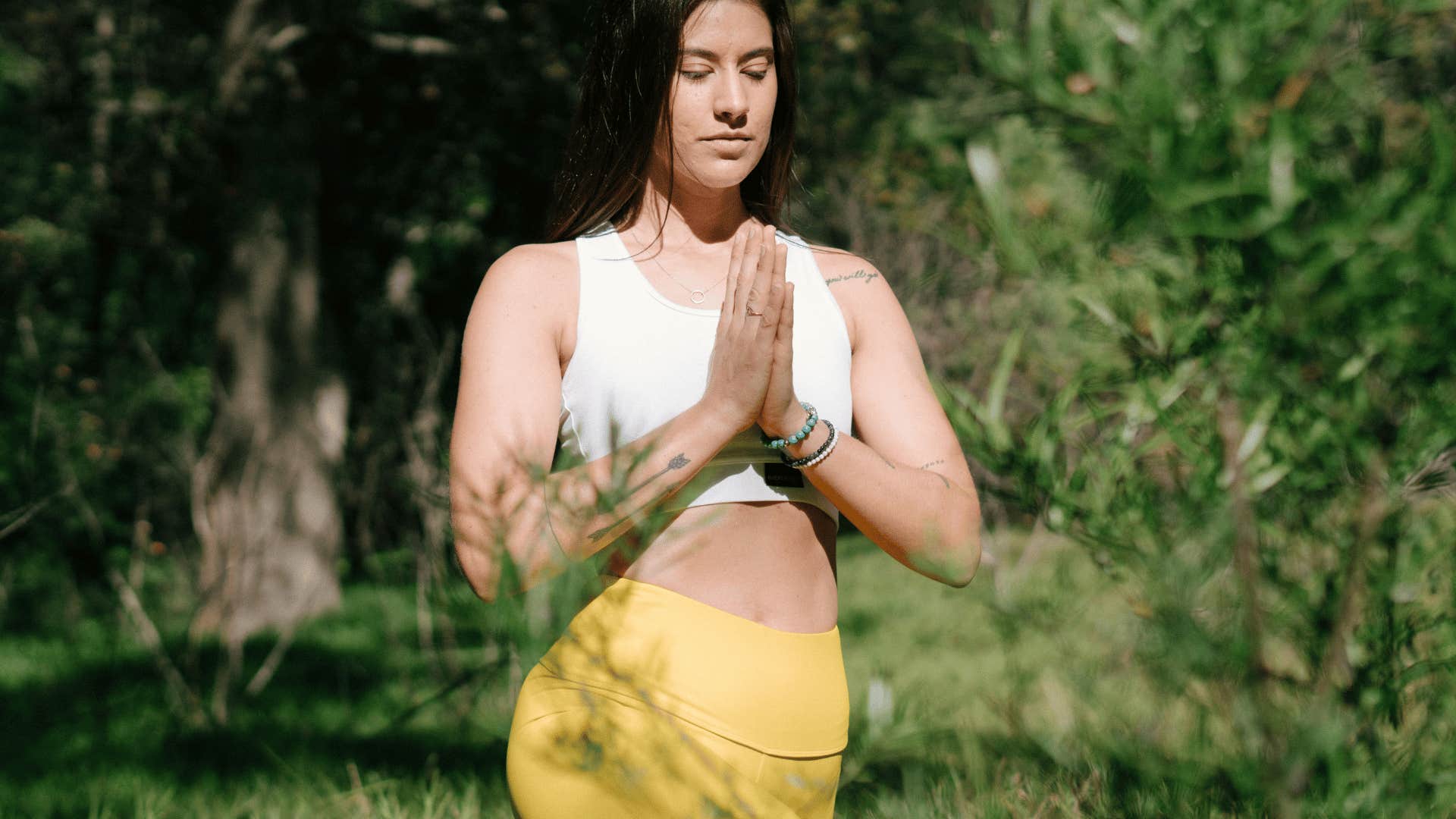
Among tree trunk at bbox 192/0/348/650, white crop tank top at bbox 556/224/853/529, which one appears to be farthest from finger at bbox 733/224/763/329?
tree trunk at bbox 192/0/348/650

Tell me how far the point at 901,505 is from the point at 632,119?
73 centimetres

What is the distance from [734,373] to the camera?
157 cm

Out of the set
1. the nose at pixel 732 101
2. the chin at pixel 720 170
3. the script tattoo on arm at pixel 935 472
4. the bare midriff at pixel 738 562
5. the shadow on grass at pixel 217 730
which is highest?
the nose at pixel 732 101

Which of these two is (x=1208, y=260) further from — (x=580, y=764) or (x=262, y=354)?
(x=262, y=354)

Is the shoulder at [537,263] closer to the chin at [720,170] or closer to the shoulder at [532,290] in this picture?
the shoulder at [532,290]

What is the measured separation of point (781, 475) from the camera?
1789 mm

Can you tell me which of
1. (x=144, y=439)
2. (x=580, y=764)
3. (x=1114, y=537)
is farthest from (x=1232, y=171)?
(x=144, y=439)

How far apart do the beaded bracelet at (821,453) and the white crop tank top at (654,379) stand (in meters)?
0.10

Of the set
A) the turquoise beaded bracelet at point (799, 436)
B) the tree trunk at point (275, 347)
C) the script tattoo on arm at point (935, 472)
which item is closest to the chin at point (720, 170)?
the turquoise beaded bracelet at point (799, 436)

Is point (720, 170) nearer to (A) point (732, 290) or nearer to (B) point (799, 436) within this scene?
(A) point (732, 290)

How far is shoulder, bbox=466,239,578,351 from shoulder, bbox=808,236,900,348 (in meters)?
0.42

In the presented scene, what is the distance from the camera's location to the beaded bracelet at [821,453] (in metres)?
1.66

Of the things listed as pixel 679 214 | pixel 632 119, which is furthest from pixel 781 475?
pixel 632 119

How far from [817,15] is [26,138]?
5.96 meters
